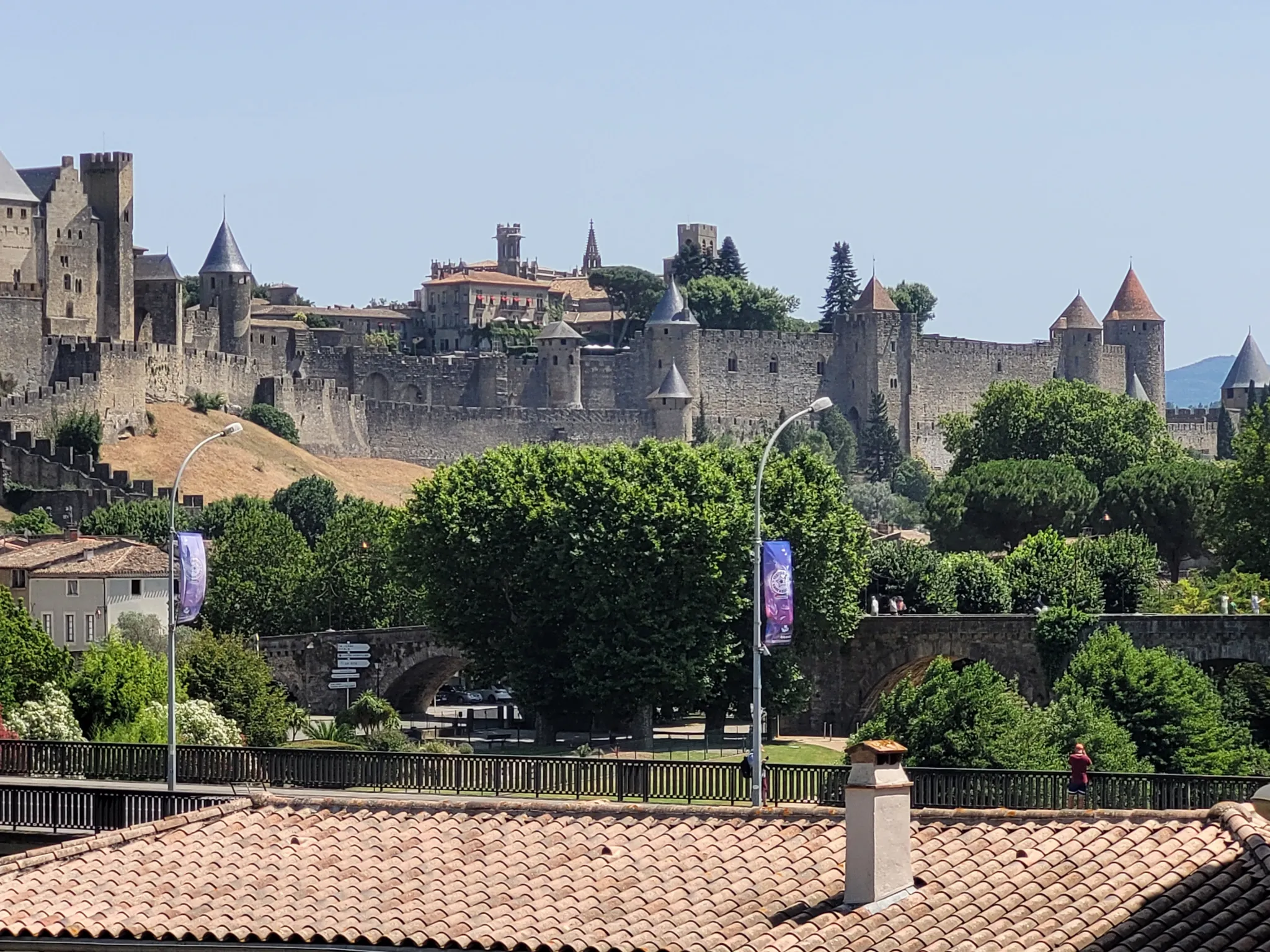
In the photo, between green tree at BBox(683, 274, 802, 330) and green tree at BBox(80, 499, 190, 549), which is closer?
green tree at BBox(80, 499, 190, 549)

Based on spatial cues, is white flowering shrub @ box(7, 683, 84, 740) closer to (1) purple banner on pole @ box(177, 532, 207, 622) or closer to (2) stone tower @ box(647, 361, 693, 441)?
(1) purple banner on pole @ box(177, 532, 207, 622)

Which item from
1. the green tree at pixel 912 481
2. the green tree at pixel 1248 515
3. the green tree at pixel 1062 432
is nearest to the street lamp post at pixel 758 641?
the green tree at pixel 1248 515

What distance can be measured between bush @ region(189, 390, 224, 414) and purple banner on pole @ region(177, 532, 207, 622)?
70.7 metres

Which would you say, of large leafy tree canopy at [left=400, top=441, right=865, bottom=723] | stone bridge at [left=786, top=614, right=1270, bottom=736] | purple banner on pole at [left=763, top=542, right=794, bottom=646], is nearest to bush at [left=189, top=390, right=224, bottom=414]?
large leafy tree canopy at [left=400, top=441, right=865, bottom=723]

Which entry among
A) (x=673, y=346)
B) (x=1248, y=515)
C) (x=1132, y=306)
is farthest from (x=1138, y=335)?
(x=1248, y=515)

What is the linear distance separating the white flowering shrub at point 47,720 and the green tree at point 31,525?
34385mm

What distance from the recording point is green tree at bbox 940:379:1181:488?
4515 inches

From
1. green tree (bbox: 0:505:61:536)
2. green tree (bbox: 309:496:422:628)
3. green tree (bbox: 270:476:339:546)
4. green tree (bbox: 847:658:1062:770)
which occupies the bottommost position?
green tree (bbox: 847:658:1062:770)

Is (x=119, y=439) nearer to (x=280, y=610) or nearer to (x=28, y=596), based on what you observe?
(x=280, y=610)

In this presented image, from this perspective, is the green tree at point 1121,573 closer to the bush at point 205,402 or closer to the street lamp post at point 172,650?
the street lamp post at point 172,650

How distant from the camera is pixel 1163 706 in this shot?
59594mm

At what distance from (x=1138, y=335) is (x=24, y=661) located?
113m

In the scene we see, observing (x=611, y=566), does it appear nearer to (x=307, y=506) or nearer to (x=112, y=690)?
(x=112, y=690)

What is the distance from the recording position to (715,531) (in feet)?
227
